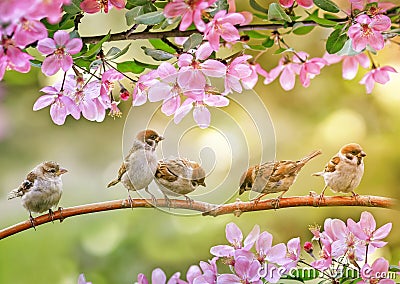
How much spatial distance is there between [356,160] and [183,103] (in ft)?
0.83

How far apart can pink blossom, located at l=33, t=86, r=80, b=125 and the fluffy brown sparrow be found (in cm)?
34

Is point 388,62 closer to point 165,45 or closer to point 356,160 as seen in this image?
point 356,160

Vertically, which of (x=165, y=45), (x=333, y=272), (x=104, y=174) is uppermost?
(x=165, y=45)

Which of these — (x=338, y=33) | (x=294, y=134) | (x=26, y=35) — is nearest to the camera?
(x=26, y=35)

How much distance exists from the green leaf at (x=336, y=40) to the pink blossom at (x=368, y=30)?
15mm

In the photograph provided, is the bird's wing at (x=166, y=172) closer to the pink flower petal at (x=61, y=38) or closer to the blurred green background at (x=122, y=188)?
the blurred green background at (x=122, y=188)

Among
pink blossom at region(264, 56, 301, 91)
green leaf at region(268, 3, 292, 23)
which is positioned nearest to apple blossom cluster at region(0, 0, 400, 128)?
green leaf at region(268, 3, 292, 23)

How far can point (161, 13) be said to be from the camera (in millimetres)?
541

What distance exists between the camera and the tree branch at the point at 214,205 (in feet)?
2.41

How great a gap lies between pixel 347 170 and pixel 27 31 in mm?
466

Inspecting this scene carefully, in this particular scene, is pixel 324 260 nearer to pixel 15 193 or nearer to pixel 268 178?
pixel 268 178

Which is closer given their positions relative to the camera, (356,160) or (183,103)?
(183,103)

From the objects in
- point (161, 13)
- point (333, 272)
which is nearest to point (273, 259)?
point (333, 272)

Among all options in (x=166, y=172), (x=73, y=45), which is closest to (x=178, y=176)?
(x=166, y=172)
